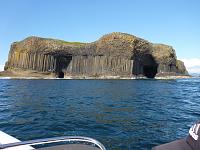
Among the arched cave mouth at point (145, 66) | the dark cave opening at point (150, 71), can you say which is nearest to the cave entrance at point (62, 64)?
the arched cave mouth at point (145, 66)

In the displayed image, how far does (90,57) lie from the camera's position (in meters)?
150

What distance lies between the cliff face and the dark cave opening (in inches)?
55.2

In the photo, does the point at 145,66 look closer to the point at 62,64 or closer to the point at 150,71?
the point at 150,71

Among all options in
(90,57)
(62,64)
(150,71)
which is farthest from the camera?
(150,71)

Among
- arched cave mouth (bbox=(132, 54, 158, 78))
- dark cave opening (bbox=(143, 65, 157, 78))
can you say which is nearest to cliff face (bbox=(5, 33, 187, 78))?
arched cave mouth (bbox=(132, 54, 158, 78))

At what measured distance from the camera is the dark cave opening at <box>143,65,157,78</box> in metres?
163

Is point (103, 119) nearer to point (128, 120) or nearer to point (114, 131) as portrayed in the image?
point (128, 120)

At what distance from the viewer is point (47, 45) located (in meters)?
151

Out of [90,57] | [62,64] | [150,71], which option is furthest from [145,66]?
[62,64]

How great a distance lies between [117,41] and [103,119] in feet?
451

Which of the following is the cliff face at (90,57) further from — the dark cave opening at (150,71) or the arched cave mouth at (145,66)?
the dark cave opening at (150,71)

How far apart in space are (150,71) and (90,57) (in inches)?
1389

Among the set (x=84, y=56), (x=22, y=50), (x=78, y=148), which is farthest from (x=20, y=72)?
(x=78, y=148)

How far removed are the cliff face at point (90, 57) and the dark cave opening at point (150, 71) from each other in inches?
55.2
